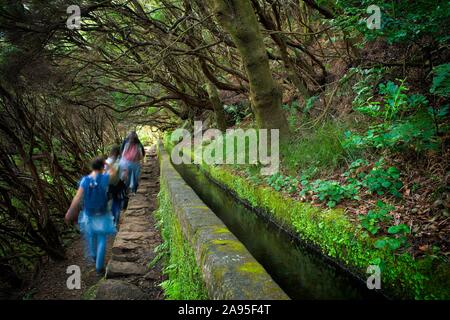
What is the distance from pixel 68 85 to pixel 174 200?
673cm

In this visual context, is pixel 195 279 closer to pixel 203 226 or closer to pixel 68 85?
pixel 203 226

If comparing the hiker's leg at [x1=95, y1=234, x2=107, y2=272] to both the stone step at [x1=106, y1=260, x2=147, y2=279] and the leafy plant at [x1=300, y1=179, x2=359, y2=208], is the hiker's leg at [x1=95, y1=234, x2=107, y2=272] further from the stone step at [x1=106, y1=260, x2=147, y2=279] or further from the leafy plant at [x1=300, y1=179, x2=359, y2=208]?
the leafy plant at [x1=300, y1=179, x2=359, y2=208]

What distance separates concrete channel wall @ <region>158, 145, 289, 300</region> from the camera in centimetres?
232

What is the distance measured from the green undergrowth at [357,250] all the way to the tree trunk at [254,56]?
1863mm

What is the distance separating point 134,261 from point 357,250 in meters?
3.53

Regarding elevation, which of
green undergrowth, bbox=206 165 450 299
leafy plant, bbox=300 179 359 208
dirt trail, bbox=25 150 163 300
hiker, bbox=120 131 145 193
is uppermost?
hiker, bbox=120 131 145 193

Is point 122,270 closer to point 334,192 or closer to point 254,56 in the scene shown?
point 334,192

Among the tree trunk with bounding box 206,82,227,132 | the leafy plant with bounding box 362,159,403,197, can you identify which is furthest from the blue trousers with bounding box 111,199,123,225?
the tree trunk with bounding box 206,82,227,132

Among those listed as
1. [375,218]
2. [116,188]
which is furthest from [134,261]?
[375,218]

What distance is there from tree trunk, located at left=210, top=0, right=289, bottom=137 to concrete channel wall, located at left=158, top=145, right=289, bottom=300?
335cm

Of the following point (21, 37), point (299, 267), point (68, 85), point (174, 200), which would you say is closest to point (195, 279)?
point (299, 267)

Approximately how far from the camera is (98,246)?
491 cm

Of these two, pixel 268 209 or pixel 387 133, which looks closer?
pixel 387 133
